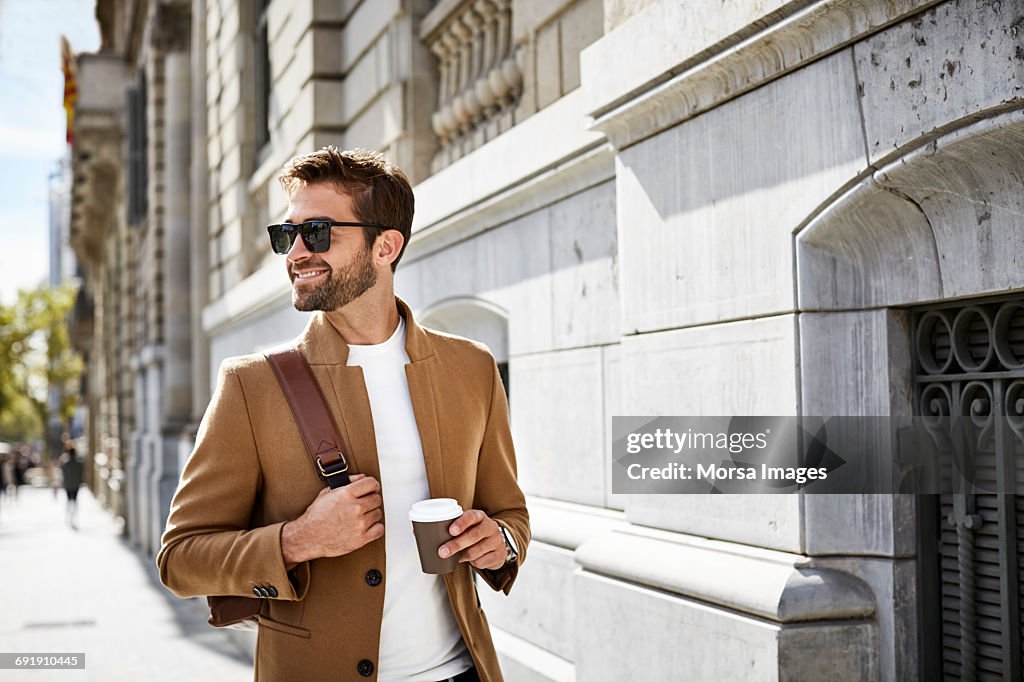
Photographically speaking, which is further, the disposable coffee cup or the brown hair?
the brown hair

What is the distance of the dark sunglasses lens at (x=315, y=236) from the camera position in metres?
2.57

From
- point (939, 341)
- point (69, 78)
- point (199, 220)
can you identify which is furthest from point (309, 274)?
point (69, 78)

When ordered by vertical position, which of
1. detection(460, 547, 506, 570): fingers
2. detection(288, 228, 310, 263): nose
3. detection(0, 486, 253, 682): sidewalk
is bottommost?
detection(0, 486, 253, 682): sidewalk

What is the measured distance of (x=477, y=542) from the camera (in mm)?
2525

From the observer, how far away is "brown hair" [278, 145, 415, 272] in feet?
8.50

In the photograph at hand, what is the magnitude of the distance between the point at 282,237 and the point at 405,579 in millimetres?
849

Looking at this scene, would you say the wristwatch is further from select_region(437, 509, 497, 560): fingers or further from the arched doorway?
the arched doorway

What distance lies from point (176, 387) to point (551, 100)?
44.2 ft

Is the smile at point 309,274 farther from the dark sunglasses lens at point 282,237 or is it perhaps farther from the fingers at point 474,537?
the fingers at point 474,537

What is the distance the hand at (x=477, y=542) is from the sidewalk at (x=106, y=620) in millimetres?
6548

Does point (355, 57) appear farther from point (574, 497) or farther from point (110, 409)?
point (110, 409)

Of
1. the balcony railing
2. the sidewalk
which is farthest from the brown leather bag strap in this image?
the sidewalk

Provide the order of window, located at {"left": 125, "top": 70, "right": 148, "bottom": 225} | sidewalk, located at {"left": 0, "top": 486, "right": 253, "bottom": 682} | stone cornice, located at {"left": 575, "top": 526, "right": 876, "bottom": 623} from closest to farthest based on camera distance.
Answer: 1. stone cornice, located at {"left": 575, "top": 526, "right": 876, "bottom": 623}
2. sidewalk, located at {"left": 0, "top": 486, "right": 253, "bottom": 682}
3. window, located at {"left": 125, "top": 70, "right": 148, "bottom": 225}

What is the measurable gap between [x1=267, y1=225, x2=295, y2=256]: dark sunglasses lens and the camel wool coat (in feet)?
0.71
